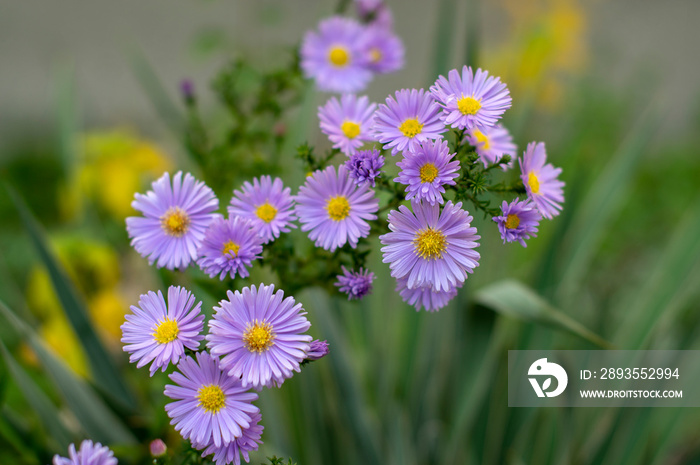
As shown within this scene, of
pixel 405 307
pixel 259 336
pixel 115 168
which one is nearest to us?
pixel 259 336

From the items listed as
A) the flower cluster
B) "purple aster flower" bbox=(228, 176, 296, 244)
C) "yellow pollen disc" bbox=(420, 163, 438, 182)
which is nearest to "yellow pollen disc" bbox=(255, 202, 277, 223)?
"purple aster flower" bbox=(228, 176, 296, 244)

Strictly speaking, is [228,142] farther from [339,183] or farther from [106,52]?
[106,52]

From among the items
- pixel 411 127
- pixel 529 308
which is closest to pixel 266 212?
pixel 411 127

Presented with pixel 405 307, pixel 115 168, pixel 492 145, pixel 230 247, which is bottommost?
pixel 230 247

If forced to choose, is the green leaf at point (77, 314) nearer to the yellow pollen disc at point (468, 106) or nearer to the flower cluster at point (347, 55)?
the flower cluster at point (347, 55)

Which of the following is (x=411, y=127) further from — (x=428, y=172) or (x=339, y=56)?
(x=339, y=56)

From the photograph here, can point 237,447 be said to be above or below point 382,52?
below
